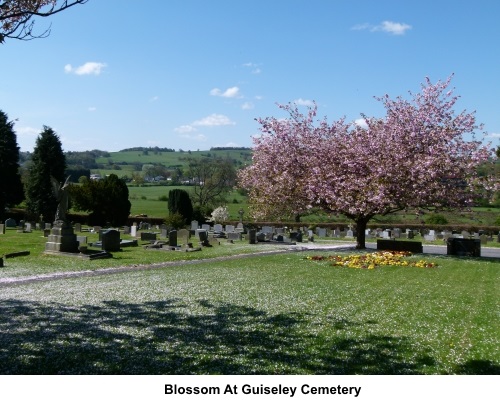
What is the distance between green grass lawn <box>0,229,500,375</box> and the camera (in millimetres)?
6918

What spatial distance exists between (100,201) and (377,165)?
109 ft

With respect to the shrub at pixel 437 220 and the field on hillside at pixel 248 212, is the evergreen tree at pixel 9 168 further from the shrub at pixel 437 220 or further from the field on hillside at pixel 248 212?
the shrub at pixel 437 220

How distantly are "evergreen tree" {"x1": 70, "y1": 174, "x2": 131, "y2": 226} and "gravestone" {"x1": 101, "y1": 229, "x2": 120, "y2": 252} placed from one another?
86.0 ft

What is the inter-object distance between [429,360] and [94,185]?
157ft

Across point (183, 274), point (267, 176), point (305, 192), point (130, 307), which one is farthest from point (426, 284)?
point (267, 176)

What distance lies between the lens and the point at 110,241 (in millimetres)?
25469

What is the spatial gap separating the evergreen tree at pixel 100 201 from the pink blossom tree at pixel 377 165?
24.7m

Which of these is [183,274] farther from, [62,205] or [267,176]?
[267,176]

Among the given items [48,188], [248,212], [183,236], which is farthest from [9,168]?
[183,236]

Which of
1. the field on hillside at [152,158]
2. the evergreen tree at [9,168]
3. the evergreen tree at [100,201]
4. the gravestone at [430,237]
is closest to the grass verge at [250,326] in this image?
the gravestone at [430,237]

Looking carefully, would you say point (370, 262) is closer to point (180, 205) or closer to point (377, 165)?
point (377, 165)

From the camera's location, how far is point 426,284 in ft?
50.6

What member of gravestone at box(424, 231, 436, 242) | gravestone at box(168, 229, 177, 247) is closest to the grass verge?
gravestone at box(168, 229, 177, 247)

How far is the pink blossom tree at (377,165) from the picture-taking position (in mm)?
25500
